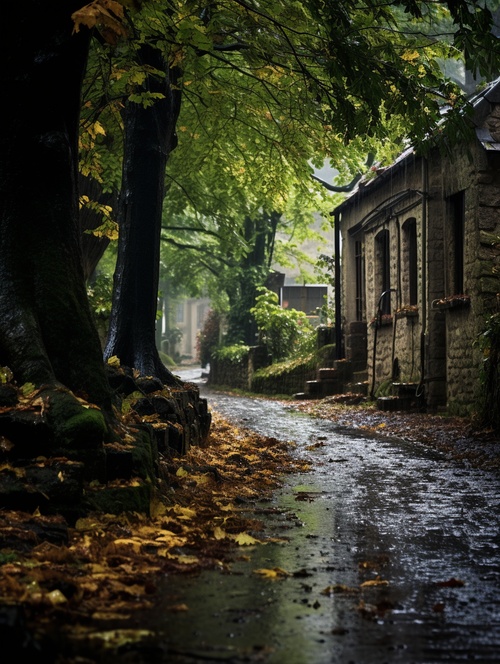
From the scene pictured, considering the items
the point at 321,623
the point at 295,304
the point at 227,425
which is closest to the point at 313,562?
the point at 321,623

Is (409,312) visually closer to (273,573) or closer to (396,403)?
(396,403)

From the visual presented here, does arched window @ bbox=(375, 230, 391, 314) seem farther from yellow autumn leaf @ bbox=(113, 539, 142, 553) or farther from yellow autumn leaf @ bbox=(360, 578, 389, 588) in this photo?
yellow autumn leaf @ bbox=(360, 578, 389, 588)

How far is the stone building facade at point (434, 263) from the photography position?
14.3 metres

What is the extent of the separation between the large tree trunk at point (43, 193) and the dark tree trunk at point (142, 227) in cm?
395

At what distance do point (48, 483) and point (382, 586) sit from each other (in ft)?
6.60

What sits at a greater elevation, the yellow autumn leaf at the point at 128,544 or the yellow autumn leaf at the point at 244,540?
the yellow autumn leaf at the point at 128,544

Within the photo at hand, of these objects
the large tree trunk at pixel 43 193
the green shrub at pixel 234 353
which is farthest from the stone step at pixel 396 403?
the green shrub at pixel 234 353

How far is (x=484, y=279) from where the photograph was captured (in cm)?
1402

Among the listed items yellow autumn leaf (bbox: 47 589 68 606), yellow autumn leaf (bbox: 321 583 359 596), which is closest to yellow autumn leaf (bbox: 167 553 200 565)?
yellow autumn leaf (bbox: 321 583 359 596)

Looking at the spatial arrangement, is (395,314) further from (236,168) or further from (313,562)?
(313,562)

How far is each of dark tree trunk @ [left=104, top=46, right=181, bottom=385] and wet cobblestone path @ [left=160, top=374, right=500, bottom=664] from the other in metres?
3.62

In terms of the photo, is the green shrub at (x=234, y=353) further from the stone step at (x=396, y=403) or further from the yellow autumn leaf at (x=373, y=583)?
the yellow autumn leaf at (x=373, y=583)

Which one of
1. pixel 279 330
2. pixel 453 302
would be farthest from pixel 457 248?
pixel 279 330

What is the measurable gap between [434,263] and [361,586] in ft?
43.3
